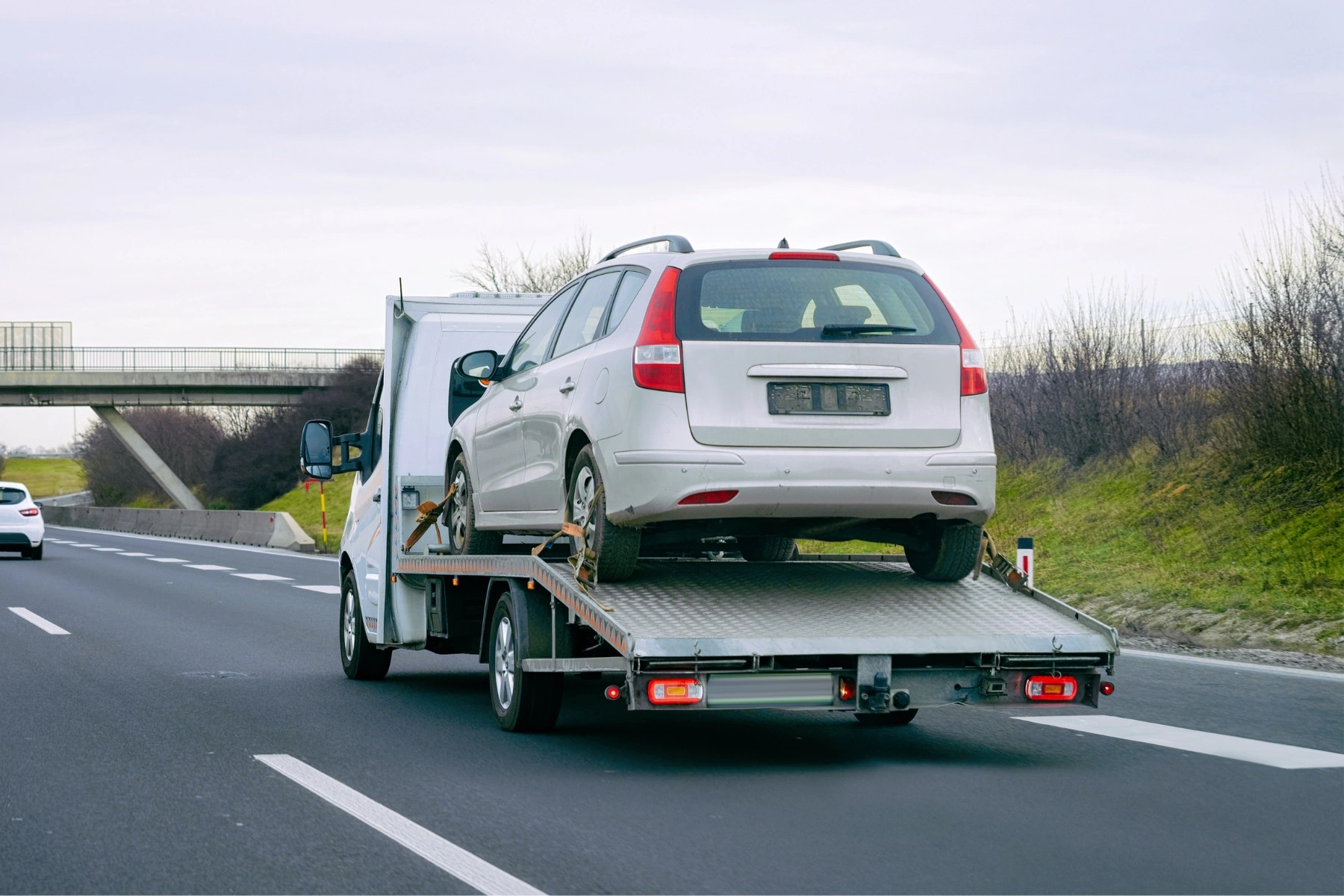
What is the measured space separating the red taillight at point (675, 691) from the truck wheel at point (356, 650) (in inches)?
178

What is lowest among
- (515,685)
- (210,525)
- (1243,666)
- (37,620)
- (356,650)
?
(210,525)

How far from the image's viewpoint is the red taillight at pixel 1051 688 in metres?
7.51

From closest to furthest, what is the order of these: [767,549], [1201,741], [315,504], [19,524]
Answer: [1201,741]
[767,549]
[19,524]
[315,504]

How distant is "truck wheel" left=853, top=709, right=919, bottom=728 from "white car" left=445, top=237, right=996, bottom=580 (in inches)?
45.4

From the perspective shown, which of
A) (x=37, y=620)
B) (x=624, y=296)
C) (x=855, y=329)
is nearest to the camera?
(x=855, y=329)

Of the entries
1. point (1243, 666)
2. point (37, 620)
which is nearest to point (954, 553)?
point (1243, 666)

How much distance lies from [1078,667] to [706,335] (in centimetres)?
223

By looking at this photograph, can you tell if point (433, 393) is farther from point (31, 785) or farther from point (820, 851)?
point (820, 851)

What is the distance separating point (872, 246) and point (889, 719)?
101 inches

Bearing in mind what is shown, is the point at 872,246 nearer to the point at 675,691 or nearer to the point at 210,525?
the point at 675,691

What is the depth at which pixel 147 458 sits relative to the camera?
72000 millimetres

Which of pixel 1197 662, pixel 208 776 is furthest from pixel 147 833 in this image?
pixel 1197 662

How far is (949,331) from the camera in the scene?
7.79 metres

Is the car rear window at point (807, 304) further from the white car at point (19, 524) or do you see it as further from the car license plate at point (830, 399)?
the white car at point (19, 524)
